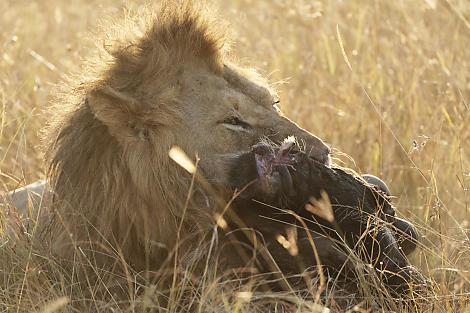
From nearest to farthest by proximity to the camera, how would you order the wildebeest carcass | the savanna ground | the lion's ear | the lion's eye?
the wildebeest carcass < the lion's ear < the lion's eye < the savanna ground

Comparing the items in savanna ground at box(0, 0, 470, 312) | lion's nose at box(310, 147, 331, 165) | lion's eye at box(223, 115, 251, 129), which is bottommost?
savanna ground at box(0, 0, 470, 312)

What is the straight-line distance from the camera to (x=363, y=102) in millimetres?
4668

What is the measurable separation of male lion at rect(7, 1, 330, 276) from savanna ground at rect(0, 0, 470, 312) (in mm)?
235

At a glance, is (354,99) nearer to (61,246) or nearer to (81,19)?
(61,246)

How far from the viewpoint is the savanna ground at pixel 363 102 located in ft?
9.26

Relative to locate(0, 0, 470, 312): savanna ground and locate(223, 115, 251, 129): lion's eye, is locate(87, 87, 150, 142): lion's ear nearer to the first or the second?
locate(223, 115, 251, 129): lion's eye

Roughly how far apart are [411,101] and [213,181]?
227 cm

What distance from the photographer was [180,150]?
2516mm

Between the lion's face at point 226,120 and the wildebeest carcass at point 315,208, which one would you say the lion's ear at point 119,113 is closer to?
the lion's face at point 226,120

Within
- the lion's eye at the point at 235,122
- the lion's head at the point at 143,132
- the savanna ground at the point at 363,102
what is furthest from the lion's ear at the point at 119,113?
the savanna ground at the point at 363,102

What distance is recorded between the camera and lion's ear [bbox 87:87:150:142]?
2539mm

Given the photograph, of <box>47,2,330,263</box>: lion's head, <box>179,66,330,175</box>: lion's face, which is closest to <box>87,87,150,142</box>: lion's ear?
<box>47,2,330,263</box>: lion's head

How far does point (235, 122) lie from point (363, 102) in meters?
2.16

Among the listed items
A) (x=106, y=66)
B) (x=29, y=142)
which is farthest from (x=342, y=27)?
(x=106, y=66)
